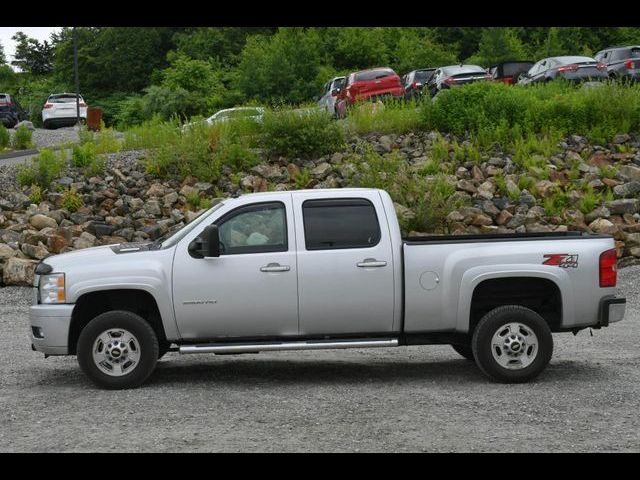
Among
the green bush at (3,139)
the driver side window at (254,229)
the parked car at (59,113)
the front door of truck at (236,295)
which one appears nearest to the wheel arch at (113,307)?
the front door of truck at (236,295)

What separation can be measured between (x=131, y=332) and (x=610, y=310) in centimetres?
456

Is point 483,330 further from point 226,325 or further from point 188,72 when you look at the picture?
point 188,72

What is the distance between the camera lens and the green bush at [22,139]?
26.8 meters

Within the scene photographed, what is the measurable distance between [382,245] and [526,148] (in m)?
12.2

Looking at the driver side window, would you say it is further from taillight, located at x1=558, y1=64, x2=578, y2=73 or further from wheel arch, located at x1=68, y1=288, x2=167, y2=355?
taillight, located at x1=558, y1=64, x2=578, y2=73

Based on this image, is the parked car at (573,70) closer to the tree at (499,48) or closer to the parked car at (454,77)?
the parked car at (454,77)

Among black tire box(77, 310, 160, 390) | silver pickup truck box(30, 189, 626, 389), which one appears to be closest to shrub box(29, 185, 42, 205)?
silver pickup truck box(30, 189, 626, 389)

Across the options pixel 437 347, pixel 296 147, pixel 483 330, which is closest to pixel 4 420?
pixel 483 330

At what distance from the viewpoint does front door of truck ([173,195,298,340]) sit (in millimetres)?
9602

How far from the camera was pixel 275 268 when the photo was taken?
963 cm

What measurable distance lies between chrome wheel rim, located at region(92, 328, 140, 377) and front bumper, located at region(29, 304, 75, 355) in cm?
35

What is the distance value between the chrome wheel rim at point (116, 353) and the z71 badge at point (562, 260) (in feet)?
13.1

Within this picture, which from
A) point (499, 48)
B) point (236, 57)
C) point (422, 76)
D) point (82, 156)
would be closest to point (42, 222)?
point (82, 156)

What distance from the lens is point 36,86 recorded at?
7369 cm
